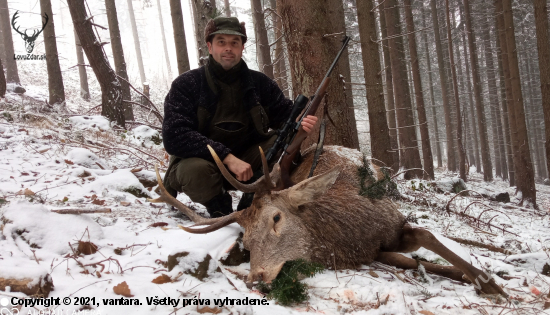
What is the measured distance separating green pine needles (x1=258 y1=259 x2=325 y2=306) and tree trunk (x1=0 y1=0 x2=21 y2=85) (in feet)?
51.6

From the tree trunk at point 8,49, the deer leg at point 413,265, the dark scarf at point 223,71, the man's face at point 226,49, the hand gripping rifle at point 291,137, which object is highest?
the tree trunk at point 8,49

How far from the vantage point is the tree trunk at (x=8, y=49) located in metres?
13.9

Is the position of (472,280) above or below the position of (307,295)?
below

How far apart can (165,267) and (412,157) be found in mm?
10135

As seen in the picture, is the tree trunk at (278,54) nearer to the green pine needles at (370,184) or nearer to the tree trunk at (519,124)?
the green pine needles at (370,184)

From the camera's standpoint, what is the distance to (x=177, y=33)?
924 cm

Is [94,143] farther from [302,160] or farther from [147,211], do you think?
[302,160]

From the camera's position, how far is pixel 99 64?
7652 mm

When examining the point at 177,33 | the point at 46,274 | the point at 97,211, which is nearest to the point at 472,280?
the point at 46,274

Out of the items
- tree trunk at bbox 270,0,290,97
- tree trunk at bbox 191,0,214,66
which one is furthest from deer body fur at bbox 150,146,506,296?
tree trunk at bbox 191,0,214,66

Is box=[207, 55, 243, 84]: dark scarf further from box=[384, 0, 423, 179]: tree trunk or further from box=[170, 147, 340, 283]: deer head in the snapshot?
box=[384, 0, 423, 179]: tree trunk

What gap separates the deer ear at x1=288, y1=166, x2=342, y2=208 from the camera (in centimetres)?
269

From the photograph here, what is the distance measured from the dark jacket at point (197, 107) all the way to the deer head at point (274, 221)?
2.44ft

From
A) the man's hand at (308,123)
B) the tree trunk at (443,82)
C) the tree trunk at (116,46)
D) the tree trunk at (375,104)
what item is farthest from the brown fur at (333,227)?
the tree trunk at (443,82)
